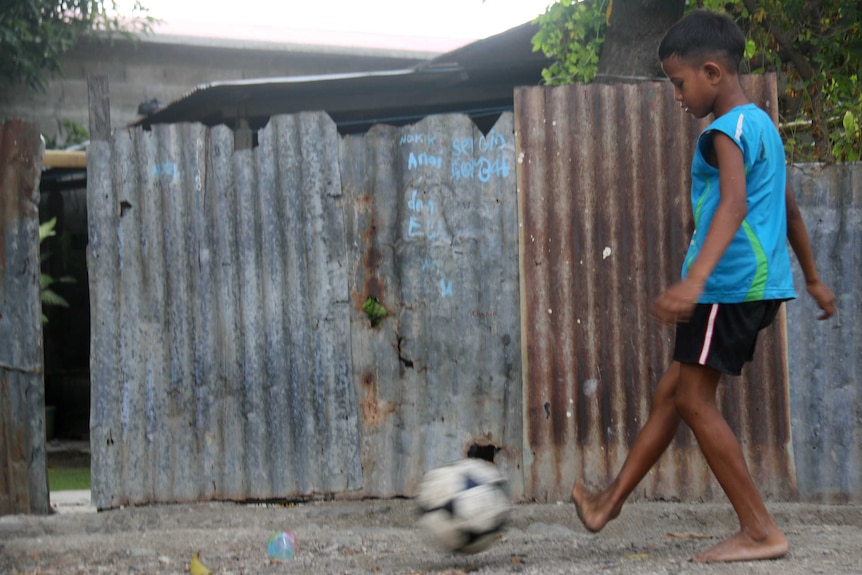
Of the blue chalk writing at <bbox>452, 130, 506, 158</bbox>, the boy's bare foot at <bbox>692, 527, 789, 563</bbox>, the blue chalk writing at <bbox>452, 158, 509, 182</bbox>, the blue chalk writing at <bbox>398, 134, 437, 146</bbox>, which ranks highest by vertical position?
the blue chalk writing at <bbox>398, 134, 437, 146</bbox>

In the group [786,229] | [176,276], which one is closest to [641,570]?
[786,229]

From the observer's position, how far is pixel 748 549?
320 cm

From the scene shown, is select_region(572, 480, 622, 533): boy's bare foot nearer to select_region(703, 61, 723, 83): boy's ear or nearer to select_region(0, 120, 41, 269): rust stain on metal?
select_region(703, 61, 723, 83): boy's ear

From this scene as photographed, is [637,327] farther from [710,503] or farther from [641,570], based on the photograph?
[641,570]

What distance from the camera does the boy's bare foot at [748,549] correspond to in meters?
3.19

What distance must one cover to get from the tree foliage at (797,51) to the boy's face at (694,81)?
245cm

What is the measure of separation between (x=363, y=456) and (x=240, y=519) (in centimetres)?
62

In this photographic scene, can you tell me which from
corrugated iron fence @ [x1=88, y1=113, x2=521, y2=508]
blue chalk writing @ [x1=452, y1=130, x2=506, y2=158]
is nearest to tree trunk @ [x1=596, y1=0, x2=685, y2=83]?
blue chalk writing @ [x1=452, y1=130, x2=506, y2=158]

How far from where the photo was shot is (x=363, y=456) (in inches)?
177

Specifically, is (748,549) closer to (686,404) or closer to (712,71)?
(686,404)

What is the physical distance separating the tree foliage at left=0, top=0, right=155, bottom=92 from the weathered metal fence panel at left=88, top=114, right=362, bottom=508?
7.05 metres

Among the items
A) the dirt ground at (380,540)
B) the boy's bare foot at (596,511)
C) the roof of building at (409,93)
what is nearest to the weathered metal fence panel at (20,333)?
the dirt ground at (380,540)

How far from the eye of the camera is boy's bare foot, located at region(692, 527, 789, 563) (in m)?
3.19

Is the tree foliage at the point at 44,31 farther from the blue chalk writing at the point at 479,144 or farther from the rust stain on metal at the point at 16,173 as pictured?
the blue chalk writing at the point at 479,144
